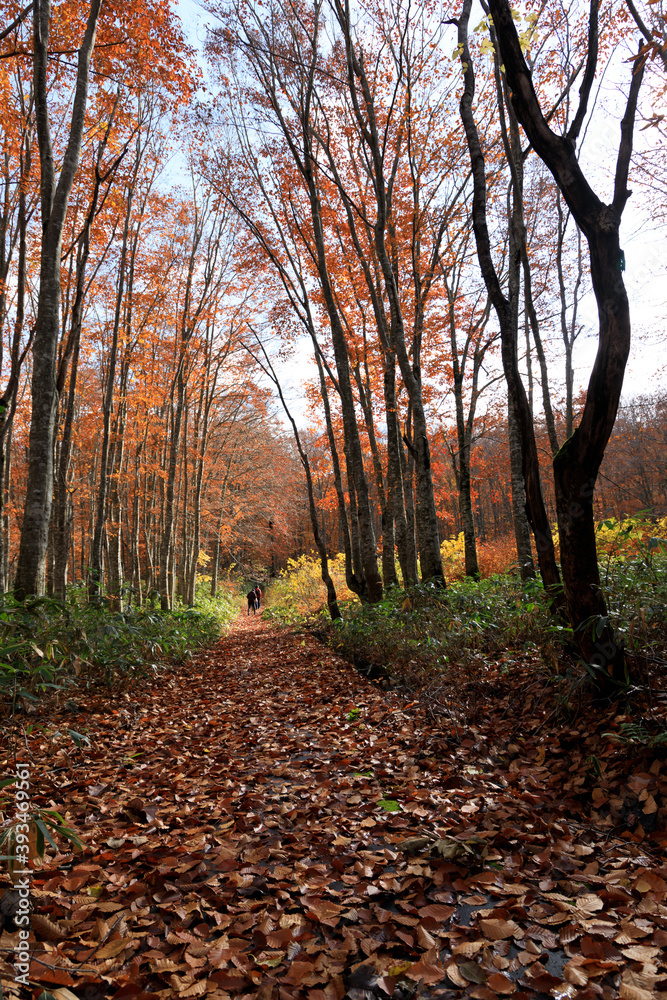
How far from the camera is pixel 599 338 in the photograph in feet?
9.42

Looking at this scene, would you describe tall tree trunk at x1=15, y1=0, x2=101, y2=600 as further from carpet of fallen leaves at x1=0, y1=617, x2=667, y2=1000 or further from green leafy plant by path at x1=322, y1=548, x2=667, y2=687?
green leafy plant by path at x1=322, y1=548, x2=667, y2=687

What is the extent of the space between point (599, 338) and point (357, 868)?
3153 mm

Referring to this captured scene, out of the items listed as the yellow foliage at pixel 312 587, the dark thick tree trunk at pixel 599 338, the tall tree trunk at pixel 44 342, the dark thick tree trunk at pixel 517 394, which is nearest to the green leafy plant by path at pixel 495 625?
the dark thick tree trunk at pixel 599 338

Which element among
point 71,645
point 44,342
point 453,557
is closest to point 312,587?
point 453,557

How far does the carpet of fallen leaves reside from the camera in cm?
148

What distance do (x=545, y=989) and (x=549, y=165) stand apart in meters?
4.04

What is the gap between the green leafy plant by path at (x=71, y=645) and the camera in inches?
148

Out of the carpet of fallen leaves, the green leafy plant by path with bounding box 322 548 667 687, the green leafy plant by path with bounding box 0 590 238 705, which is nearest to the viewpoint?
the carpet of fallen leaves

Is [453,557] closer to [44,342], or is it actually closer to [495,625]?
[495,625]

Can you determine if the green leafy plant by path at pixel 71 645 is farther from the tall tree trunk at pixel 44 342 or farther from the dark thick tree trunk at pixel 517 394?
the dark thick tree trunk at pixel 517 394

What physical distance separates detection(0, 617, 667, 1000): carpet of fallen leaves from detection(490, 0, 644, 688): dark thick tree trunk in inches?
28.4

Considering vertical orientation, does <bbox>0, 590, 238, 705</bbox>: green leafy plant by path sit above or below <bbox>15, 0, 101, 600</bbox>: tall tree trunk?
below

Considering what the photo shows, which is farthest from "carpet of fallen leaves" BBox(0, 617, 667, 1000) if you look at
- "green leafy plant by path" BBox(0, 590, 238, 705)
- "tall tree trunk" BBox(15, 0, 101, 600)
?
"tall tree trunk" BBox(15, 0, 101, 600)

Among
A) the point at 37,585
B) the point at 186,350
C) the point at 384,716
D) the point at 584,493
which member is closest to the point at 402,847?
the point at 384,716
